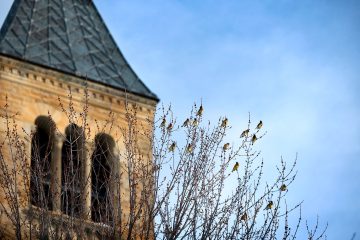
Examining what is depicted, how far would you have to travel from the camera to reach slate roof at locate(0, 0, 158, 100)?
100 feet

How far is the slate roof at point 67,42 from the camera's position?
100ft

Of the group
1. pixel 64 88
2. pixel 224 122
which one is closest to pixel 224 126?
pixel 224 122

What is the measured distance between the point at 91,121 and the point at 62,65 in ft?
5.59

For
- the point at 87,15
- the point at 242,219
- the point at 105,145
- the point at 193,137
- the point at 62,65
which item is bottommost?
Answer: the point at 242,219

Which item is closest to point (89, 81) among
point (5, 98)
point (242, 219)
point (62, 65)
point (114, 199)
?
point (62, 65)

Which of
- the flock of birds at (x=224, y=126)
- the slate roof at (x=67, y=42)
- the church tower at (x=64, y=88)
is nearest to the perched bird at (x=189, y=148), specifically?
the flock of birds at (x=224, y=126)

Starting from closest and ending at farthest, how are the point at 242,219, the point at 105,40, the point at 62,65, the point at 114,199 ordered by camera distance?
the point at 242,219
the point at 114,199
the point at 62,65
the point at 105,40

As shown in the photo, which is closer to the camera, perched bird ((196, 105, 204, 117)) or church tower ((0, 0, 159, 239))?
perched bird ((196, 105, 204, 117))

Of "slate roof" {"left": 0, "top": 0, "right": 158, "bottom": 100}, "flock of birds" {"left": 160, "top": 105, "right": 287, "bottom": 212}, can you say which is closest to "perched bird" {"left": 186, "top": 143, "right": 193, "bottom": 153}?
"flock of birds" {"left": 160, "top": 105, "right": 287, "bottom": 212}

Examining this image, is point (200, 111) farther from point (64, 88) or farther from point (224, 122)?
point (64, 88)

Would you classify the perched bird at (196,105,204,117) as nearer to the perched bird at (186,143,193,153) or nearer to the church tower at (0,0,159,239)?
the perched bird at (186,143,193,153)

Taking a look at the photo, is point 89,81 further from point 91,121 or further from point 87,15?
point 87,15

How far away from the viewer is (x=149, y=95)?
3130 centimetres

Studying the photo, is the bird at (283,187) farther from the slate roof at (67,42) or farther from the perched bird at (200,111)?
the slate roof at (67,42)
